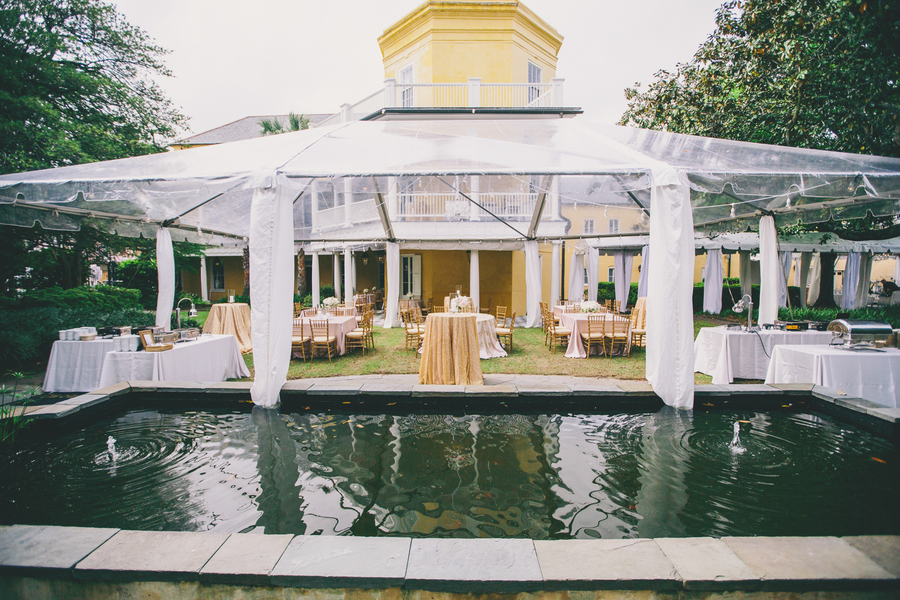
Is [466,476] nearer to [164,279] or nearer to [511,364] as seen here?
[511,364]

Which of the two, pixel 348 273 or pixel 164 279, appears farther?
pixel 348 273

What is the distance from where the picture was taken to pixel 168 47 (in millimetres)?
10922

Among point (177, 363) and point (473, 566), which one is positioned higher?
point (177, 363)

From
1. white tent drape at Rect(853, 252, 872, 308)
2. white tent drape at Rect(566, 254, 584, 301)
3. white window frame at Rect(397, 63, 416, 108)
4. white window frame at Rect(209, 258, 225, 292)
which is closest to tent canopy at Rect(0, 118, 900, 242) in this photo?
white tent drape at Rect(566, 254, 584, 301)

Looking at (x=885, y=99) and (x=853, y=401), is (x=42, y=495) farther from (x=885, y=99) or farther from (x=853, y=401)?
(x=885, y=99)

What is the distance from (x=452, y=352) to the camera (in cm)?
600

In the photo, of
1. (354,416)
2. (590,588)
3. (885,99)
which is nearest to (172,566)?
(590,588)

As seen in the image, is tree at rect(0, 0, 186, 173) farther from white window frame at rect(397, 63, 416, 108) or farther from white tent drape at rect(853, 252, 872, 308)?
white tent drape at rect(853, 252, 872, 308)

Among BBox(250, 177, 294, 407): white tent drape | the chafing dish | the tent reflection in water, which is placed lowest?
the chafing dish

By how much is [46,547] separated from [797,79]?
9262 mm

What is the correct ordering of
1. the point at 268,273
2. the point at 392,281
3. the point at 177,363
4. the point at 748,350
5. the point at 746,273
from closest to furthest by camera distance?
the point at 268,273
the point at 177,363
the point at 748,350
the point at 392,281
the point at 746,273

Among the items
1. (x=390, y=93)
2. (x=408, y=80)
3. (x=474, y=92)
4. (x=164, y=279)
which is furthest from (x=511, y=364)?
(x=408, y=80)

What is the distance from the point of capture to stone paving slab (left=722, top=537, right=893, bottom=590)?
1.75 meters

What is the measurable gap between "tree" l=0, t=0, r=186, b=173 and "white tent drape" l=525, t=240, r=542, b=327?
10070 mm
